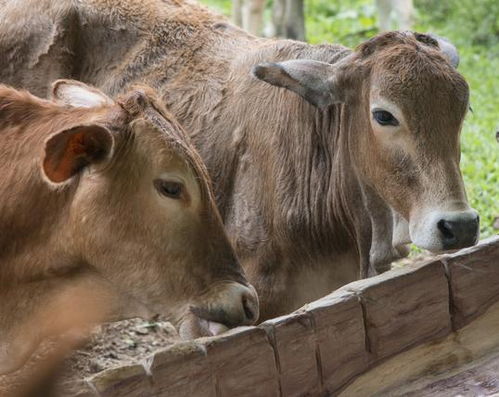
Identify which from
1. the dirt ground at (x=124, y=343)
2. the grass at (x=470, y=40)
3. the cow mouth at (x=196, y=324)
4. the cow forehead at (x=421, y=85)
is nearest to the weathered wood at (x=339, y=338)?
the cow mouth at (x=196, y=324)

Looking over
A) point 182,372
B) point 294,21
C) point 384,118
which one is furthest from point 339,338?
point 294,21

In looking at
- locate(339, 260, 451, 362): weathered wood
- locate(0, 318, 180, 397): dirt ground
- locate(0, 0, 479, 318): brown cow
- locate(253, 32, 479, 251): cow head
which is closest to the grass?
locate(0, 318, 180, 397): dirt ground

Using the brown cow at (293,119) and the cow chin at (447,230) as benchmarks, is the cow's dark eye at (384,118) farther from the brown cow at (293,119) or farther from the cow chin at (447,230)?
the cow chin at (447,230)

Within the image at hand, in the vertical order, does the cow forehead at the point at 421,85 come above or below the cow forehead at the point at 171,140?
above

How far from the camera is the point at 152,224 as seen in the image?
4.29 m

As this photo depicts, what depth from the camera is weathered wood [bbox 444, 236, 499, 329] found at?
4625 millimetres

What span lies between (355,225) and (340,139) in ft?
1.38

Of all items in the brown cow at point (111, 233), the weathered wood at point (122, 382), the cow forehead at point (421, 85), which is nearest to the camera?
the weathered wood at point (122, 382)

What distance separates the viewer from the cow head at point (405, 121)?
4.77m

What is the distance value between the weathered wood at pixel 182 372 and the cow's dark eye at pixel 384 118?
165 cm

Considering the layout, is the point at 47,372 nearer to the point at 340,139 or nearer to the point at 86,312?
the point at 86,312

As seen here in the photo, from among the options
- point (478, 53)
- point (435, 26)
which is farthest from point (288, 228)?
point (435, 26)

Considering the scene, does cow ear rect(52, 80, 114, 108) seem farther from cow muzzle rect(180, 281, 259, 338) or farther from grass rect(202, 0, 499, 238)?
grass rect(202, 0, 499, 238)

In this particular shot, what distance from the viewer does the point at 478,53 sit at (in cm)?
1361
